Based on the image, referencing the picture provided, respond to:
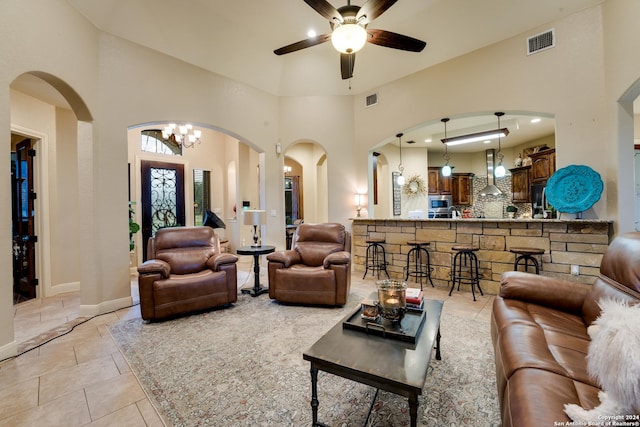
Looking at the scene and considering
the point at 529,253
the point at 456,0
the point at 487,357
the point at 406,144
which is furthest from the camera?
the point at 406,144

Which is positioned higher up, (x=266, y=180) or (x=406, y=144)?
(x=406, y=144)

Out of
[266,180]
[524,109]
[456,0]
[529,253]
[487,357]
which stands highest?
[456,0]

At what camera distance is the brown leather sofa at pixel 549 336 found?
105cm

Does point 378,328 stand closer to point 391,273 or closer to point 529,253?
point 529,253

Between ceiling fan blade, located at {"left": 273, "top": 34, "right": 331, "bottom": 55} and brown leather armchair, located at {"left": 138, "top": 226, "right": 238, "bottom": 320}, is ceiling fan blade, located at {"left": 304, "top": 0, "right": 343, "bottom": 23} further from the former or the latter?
brown leather armchair, located at {"left": 138, "top": 226, "right": 238, "bottom": 320}

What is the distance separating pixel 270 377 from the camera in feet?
6.67

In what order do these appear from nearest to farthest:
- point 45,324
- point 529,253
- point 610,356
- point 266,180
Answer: point 610,356
point 45,324
point 529,253
point 266,180

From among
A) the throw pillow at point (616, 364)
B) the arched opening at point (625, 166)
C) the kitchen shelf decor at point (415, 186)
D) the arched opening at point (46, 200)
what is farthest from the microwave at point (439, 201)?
the arched opening at point (46, 200)

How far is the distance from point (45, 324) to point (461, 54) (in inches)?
260

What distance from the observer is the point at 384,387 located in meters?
1.30

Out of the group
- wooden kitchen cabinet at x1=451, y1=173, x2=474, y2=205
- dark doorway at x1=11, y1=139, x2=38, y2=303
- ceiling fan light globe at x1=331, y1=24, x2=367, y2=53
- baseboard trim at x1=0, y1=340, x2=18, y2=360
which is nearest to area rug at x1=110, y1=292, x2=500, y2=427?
baseboard trim at x1=0, y1=340, x2=18, y2=360

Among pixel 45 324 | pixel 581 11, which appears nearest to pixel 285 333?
pixel 45 324

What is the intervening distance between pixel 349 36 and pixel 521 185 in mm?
7235

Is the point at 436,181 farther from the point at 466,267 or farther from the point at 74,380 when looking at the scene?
the point at 74,380
